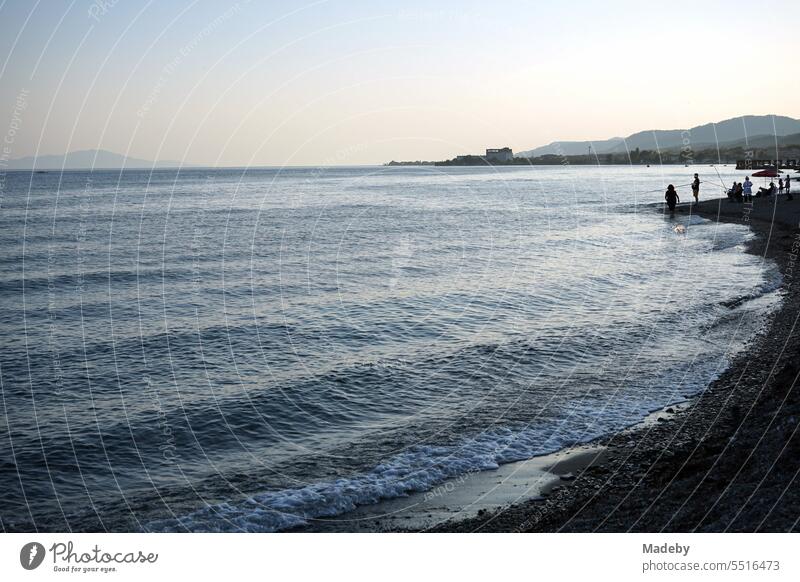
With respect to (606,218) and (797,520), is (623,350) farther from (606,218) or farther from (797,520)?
(606,218)

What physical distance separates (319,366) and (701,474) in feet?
39.5

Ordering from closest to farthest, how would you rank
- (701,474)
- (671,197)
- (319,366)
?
1. (701,474)
2. (319,366)
3. (671,197)

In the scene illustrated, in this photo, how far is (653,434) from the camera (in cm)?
1406

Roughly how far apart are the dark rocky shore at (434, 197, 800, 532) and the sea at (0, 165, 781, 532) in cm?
124

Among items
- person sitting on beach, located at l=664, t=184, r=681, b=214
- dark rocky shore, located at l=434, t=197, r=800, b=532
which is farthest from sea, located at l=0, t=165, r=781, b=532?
person sitting on beach, located at l=664, t=184, r=681, b=214

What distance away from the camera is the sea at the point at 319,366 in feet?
42.4

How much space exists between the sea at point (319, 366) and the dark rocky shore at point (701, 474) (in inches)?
48.9

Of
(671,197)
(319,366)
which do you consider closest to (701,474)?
(319,366)

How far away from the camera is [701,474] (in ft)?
36.0

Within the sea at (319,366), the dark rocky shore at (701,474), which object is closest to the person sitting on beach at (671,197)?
the sea at (319,366)

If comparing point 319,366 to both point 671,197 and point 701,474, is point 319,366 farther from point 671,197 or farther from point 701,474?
point 671,197

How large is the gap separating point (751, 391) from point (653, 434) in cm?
327

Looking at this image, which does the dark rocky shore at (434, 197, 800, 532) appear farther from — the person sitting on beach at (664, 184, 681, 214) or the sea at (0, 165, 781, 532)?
the person sitting on beach at (664, 184, 681, 214)

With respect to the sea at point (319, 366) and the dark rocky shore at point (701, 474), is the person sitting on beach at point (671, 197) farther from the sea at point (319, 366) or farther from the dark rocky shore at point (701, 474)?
the dark rocky shore at point (701, 474)
